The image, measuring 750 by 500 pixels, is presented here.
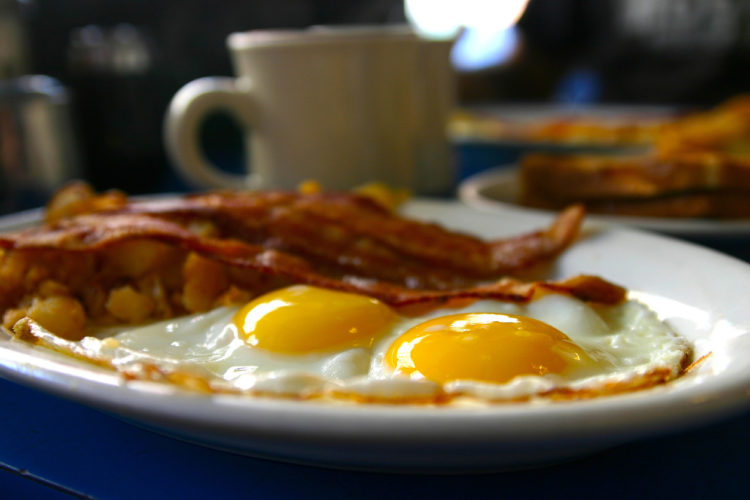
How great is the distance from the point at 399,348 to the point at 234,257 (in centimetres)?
25

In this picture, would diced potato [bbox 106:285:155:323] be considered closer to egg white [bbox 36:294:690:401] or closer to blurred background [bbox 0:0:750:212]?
egg white [bbox 36:294:690:401]

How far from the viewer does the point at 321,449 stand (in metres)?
0.43

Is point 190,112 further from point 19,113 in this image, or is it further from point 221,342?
point 221,342

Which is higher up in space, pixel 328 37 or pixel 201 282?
pixel 328 37

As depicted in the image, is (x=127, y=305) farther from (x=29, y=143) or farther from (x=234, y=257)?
(x=29, y=143)

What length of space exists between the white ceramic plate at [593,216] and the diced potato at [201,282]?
493 mm

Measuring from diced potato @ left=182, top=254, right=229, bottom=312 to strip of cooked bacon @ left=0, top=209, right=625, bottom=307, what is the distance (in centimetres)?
1

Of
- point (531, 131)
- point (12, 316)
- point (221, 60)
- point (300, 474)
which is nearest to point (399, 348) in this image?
point (300, 474)

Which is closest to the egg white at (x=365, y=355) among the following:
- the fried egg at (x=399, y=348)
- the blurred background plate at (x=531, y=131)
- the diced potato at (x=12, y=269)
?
the fried egg at (x=399, y=348)

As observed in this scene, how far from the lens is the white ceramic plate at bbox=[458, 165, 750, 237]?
3.48 ft

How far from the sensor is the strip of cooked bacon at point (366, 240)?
865 mm

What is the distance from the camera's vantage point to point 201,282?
2.53 ft

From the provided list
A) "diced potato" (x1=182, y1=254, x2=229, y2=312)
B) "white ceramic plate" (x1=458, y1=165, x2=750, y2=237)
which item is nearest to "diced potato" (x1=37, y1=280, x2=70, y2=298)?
"diced potato" (x1=182, y1=254, x2=229, y2=312)

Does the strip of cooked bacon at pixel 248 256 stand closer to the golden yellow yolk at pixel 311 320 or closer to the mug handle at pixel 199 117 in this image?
the golden yellow yolk at pixel 311 320
